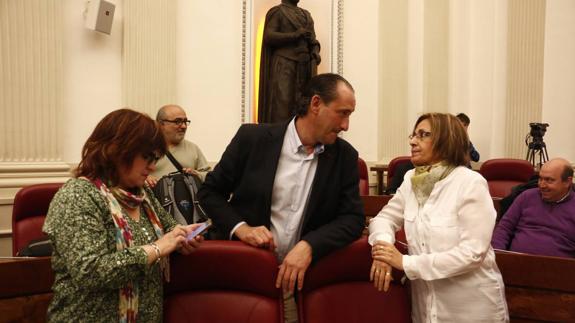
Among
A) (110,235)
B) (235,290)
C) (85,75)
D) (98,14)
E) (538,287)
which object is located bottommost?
(538,287)

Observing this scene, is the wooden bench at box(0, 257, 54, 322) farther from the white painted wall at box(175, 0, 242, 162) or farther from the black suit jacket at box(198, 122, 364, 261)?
the white painted wall at box(175, 0, 242, 162)

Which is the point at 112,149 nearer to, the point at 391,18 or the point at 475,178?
the point at 475,178

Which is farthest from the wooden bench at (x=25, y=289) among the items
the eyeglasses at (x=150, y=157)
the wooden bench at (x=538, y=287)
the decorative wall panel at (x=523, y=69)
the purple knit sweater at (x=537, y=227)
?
the decorative wall panel at (x=523, y=69)

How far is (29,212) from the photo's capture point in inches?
109

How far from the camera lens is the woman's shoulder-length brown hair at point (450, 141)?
1.89 meters

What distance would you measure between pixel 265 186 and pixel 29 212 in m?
1.62

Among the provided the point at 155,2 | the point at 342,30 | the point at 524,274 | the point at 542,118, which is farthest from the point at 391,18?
the point at 524,274

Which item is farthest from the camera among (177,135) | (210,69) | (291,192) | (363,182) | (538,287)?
(210,69)

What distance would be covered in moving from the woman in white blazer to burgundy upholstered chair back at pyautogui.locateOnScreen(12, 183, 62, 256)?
190 centimetres

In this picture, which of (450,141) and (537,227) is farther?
(537,227)

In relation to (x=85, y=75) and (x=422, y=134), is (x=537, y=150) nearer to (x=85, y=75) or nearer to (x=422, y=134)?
(x=422, y=134)

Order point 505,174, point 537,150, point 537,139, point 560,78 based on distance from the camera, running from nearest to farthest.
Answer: point 505,174, point 537,139, point 537,150, point 560,78

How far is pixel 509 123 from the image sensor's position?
655 cm

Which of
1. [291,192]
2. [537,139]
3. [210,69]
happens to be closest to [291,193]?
[291,192]
